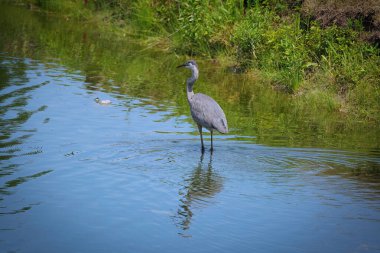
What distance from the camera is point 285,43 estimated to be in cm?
1798

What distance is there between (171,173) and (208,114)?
6.29 feet

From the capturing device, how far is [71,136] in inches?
480

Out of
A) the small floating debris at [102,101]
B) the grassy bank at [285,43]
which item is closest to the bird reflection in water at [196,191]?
the small floating debris at [102,101]

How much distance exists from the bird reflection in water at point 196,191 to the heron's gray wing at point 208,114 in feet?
2.61

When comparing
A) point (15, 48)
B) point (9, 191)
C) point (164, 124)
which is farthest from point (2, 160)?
point (15, 48)

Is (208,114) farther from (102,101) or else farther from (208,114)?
(102,101)

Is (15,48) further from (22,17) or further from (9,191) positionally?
(9,191)

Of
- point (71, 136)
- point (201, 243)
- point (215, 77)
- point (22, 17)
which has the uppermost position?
point (22, 17)

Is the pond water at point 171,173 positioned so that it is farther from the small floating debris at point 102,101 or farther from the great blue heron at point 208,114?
the great blue heron at point 208,114

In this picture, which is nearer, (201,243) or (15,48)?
(201,243)

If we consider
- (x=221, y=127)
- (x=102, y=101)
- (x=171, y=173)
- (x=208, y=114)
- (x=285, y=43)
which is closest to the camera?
(x=171, y=173)

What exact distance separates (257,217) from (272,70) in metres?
10.6

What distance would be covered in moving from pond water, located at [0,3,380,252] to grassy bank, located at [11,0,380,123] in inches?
25.8

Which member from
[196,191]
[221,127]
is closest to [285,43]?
[221,127]
